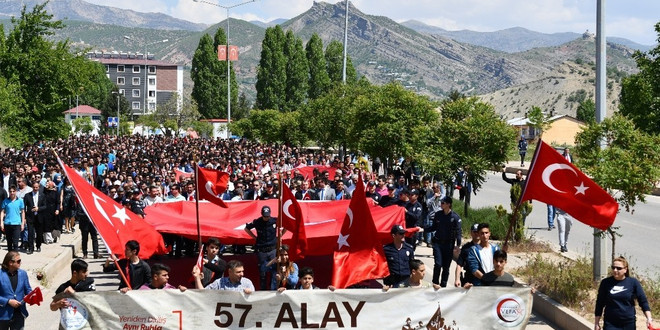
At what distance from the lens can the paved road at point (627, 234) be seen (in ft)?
61.1

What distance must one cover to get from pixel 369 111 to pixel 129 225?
2117 centimetres

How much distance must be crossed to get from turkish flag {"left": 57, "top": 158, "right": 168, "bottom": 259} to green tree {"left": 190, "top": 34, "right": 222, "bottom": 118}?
330 ft

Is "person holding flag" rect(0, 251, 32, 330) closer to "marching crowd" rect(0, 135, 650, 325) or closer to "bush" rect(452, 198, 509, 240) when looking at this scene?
"marching crowd" rect(0, 135, 650, 325)

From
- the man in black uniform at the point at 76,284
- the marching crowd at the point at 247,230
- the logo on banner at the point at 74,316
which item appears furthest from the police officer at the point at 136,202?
the logo on banner at the point at 74,316

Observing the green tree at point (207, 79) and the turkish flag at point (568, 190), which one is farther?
the green tree at point (207, 79)

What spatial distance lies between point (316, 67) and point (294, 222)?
90104 millimetres

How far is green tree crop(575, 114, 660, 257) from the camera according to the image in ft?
42.3

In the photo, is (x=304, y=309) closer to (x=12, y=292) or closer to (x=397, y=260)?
(x=397, y=260)

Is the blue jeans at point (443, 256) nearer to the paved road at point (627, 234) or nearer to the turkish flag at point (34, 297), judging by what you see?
the paved road at point (627, 234)

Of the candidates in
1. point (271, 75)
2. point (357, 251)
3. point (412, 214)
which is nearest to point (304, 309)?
point (357, 251)

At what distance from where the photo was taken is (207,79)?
11231 centimetres

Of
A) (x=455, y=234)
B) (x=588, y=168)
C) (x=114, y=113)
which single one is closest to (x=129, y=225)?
(x=455, y=234)

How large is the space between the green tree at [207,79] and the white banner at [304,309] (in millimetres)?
103006

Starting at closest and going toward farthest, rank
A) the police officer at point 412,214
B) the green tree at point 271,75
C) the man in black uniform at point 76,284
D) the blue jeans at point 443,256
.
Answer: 1. the man in black uniform at point 76,284
2. the blue jeans at point 443,256
3. the police officer at point 412,214
4. the green tree at point 271,75
